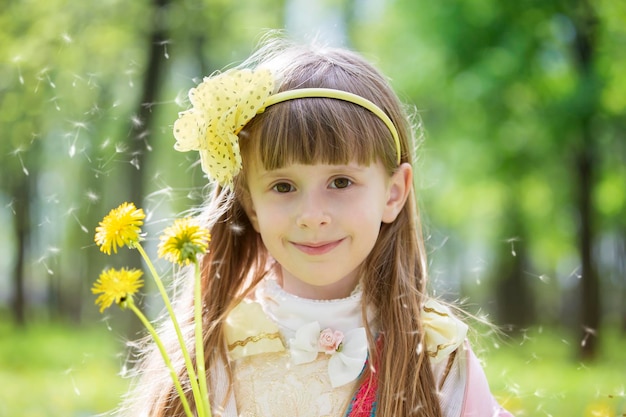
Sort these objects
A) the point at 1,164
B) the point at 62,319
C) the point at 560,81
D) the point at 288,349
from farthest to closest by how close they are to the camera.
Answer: the point at 62,319 < the point at 1,164 < the point at 560,81 < the point at 288,349

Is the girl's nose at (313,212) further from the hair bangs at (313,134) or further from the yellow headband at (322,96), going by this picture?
the yellow headband at (322,96)

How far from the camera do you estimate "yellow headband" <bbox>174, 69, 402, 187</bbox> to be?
197 cm

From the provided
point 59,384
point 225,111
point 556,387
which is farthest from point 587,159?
point 225,111

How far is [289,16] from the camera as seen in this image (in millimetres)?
10234

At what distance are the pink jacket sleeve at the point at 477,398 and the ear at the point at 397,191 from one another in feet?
1.36

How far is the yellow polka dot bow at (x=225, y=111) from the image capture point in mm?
1972

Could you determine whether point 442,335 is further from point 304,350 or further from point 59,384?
point 59,384

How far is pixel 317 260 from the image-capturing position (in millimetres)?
2021

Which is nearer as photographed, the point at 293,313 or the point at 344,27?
the point at 293,313

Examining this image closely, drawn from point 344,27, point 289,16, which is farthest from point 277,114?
point 344,27

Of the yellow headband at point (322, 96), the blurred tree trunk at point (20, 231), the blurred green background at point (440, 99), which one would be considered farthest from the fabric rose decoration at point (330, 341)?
the blurred tree trunk at point (20, 231)

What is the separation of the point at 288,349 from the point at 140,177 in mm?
5335

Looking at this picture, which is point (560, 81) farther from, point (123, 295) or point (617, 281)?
point (123, 295)

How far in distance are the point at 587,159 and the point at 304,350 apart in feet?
23.2
